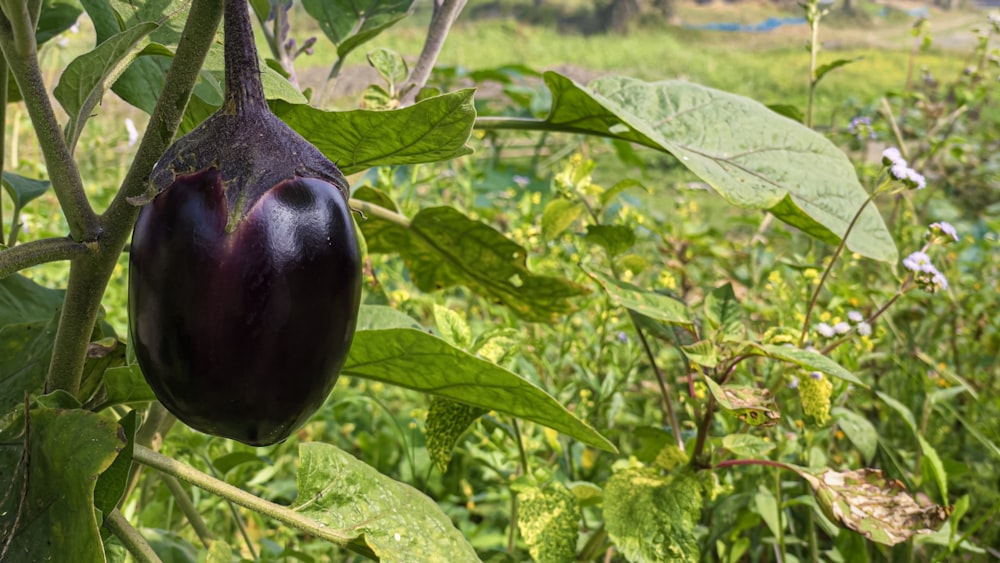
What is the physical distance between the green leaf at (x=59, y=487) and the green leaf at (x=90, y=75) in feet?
0.41

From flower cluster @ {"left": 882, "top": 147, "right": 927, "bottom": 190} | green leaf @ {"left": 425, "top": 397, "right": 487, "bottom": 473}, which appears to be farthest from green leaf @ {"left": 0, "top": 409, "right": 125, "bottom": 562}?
flower cluster @ {"left": 882, "top": 147, "right": 927, "bottom": 190}

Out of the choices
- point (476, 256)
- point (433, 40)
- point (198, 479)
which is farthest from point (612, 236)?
point (198, 479)

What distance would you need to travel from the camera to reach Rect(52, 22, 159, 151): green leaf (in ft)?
1.17

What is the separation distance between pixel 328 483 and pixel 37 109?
0.26m

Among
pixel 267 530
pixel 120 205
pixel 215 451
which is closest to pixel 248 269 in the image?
pixel 120 205

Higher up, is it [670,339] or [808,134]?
[808,134]

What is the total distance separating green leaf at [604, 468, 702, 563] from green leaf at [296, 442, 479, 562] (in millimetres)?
137

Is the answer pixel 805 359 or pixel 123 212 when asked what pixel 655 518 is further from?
pixel 123 212

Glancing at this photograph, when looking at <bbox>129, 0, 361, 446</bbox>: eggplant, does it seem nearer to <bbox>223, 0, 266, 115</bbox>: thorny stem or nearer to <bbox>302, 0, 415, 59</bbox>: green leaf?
<bbox>223, 0, 266, 115</bbox>: thorny stem

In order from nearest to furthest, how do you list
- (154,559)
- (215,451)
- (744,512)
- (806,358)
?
(154,559), (806,358), (744,512), (215,451)

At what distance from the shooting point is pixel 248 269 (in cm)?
27

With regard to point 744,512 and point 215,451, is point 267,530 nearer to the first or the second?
point 215,451

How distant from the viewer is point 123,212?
0.35 meters

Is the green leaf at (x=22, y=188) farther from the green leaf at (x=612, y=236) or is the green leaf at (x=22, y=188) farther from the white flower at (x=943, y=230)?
the white flower at (x=943, y=230)
